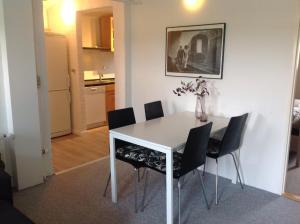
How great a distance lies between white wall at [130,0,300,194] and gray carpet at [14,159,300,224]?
298 mm

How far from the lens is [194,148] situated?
227 cm

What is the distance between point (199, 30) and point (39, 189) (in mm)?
2463

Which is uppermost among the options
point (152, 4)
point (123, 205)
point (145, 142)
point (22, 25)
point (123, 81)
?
point (152, 4)

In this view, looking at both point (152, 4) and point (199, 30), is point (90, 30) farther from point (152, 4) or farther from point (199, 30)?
point (199, 30)

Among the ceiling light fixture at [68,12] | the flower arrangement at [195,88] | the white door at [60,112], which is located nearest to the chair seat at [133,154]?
the flower arrangement at [195,88]

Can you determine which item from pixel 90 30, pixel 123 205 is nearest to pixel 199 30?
pixel 123 205

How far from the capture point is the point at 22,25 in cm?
264

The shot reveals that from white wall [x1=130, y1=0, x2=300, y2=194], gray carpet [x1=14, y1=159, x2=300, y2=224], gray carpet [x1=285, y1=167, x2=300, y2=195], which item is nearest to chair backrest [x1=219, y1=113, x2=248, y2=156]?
white wall [x1=130, y1=0, x2=300, y2=194]

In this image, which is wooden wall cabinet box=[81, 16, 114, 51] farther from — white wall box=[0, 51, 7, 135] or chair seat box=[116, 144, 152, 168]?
chair seat box=[116, 144, 152, 168]

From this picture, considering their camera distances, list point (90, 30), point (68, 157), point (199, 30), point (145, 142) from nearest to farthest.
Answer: point (145, 142), point (199, 30), point (68, 157), point (90, 30)

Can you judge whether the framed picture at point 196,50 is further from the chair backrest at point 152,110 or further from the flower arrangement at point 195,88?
the chair backrest at point 152,110

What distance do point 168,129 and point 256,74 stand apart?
107 centimetres

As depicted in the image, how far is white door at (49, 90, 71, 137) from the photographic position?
4.59m

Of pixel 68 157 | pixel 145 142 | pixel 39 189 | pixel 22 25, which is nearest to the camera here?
pixel 145 142
